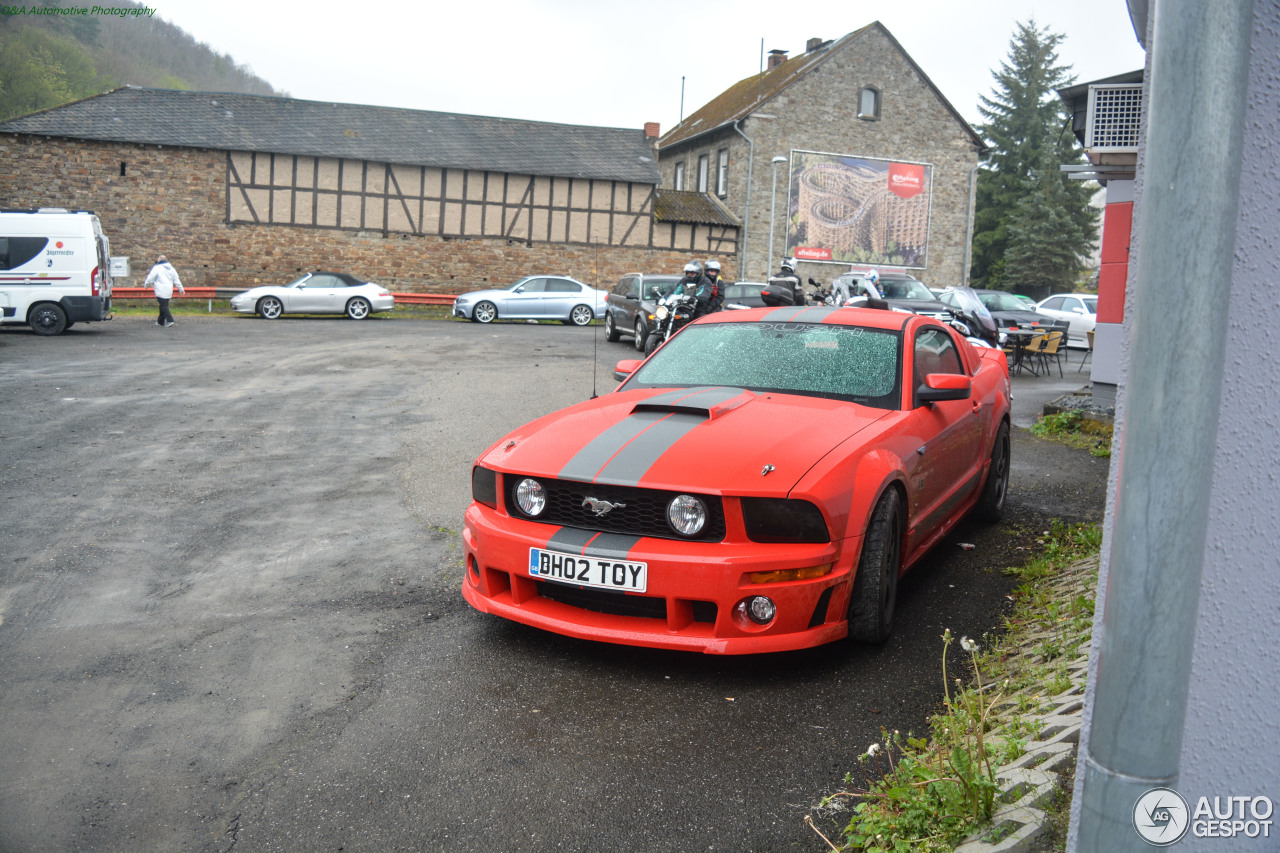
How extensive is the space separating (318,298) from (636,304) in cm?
1132

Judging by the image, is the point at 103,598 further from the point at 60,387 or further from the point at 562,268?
the point at 562,268

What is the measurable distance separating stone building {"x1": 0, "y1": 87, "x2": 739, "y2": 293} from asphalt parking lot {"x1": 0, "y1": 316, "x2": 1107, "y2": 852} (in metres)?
27.5

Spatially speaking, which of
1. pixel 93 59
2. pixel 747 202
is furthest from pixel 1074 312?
pixel 93 59

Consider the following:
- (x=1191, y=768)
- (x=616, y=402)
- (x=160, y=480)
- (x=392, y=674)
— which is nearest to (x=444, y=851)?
(x=392, y=674)

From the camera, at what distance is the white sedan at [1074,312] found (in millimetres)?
26375

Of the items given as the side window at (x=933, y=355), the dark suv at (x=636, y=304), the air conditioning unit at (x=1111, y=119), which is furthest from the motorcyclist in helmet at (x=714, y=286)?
the side window at (x=933, y=355)

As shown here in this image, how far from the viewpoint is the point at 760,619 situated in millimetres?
3809

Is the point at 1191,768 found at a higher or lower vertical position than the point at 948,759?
higher

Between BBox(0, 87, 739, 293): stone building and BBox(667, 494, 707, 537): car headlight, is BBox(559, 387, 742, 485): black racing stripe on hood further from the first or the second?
BBox(0, 87, 739, 293): stone building

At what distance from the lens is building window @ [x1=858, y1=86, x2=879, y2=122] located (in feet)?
127

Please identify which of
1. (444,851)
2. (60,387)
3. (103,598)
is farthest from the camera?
(60,387)

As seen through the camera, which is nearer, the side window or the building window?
the side window

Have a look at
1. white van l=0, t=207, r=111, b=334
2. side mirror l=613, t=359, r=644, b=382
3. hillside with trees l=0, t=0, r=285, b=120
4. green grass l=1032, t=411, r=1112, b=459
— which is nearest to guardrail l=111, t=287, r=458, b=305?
white van l=0, t=207, r=111, b=334

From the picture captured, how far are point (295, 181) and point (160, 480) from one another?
2916cm
